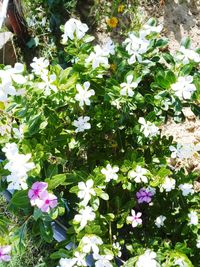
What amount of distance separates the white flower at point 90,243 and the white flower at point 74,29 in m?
0.71

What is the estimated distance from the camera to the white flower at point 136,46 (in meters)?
1.45

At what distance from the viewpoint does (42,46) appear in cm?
296

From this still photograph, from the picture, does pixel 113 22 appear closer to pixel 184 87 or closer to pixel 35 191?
pixel 184 87

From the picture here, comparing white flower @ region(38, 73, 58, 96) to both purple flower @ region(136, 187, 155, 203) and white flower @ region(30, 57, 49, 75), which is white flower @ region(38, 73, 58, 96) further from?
purple flower @ region(136, 187, 155, 203)

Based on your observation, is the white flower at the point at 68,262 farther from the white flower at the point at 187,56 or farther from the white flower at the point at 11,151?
the white flower at the point at 187,56

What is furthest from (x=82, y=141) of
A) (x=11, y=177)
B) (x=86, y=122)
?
(x=11, y=177)

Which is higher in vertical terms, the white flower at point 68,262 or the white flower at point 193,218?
the white flower at point 68,262

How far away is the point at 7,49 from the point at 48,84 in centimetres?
166

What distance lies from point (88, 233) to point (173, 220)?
1.80 feet

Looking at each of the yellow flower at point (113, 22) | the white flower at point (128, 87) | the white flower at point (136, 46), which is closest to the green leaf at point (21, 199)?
the white flower at point (128, 87)

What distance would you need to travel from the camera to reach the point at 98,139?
5.96ft

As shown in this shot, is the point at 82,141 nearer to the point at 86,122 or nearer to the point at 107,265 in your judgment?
the point at 86,122

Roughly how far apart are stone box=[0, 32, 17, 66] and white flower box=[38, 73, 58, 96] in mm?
1614

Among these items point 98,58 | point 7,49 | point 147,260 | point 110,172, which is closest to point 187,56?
point 98,58
